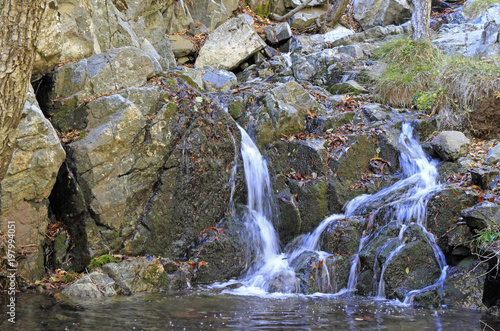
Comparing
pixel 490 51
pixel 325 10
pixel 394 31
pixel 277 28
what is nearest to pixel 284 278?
pixel 490 51

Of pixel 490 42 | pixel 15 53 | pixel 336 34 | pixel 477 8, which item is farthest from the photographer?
pixel 477 8

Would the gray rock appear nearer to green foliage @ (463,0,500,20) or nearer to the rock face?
the rock face

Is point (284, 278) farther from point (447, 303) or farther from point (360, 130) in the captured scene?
point (360, 130)

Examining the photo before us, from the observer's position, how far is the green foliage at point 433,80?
9148 millimetres

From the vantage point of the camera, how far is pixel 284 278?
6.25 m

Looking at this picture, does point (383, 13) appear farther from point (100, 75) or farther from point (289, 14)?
point (100, 75)

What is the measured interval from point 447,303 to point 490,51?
7.90 metres

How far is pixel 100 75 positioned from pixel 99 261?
123 inches

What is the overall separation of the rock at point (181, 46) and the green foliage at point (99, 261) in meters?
7.82

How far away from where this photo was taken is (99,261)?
6070 millimetres

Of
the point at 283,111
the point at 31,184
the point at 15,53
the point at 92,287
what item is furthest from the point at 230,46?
the point at 15,53

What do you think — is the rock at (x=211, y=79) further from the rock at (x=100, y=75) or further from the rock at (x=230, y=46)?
the rock at (x=100, y=75)

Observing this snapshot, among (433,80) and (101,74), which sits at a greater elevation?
(433,80)

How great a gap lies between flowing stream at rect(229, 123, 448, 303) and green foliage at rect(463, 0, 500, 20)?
8.91m
